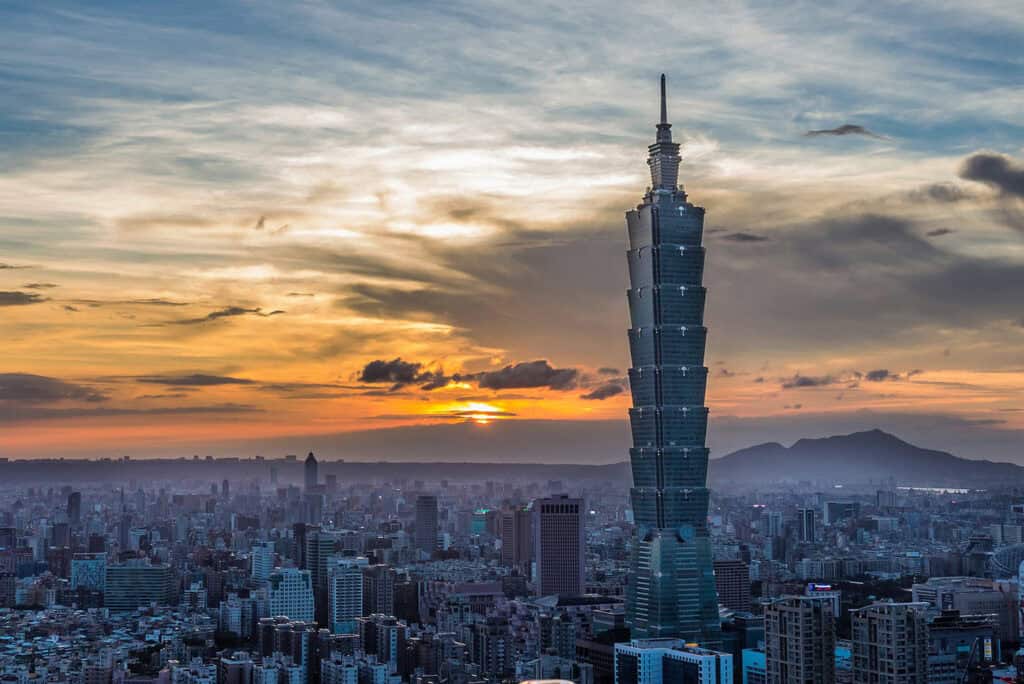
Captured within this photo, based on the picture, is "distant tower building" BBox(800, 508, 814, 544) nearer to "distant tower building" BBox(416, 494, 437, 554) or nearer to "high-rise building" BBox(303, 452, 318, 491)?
"distant tower building" BBox(416, 494, 437, 554)

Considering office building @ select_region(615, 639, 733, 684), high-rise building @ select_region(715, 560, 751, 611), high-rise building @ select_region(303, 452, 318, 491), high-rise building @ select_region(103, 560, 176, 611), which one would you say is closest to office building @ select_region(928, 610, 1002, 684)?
office building @ select_region(615, 639, 733, 684)

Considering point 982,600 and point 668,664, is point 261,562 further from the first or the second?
point 982,600

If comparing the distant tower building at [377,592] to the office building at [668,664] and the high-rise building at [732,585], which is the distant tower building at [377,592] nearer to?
the high-rise building at [732,585]

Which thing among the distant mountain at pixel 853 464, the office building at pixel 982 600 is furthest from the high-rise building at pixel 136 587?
the distant mountain at pixel 853 464

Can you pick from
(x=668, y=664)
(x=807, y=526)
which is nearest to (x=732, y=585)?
(x=668, y=664)

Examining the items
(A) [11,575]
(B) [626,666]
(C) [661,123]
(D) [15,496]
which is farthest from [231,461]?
(B) [626,666]

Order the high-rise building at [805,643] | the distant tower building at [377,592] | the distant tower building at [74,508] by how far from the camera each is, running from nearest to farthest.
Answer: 1. the high-rise building at [805,643]
2. the distant tower building at [377,592]
3. the distant tower building at [74,508]
